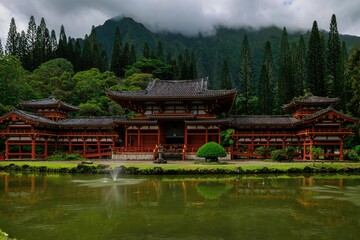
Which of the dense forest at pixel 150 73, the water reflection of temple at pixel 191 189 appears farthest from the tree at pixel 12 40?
the water reflection of temple at pixel 191 189

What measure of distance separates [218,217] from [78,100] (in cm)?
4747

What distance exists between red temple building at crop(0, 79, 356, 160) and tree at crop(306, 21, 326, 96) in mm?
17817

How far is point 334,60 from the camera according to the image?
52469mm

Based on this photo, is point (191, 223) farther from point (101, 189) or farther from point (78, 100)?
point (78, 100)

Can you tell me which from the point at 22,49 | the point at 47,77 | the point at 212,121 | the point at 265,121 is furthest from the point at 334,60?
the point at 22,49

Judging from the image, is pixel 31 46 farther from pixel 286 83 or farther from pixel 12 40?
pixel 286 83

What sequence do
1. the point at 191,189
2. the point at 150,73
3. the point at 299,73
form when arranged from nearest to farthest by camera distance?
1. the point at 191,189
2. the point at 299,73
3. the point at 150,73

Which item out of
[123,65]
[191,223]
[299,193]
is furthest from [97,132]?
[123,65]

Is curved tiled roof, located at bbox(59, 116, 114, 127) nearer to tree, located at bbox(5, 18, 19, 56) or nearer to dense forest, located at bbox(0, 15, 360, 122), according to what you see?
dense forest, located at bbox(0, 15, 360, 122)

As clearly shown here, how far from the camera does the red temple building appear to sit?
102 ft

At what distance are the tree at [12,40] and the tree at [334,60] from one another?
68.0 meters

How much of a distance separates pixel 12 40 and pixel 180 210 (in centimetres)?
8203

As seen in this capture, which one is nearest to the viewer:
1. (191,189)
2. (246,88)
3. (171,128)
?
(191,189)

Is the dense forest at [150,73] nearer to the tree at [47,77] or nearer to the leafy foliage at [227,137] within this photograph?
the tree at [47,77]
